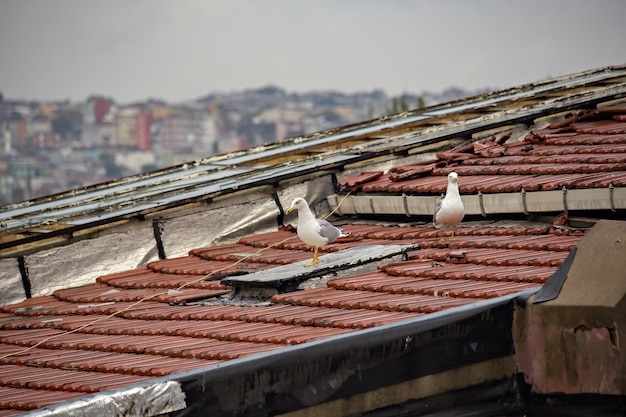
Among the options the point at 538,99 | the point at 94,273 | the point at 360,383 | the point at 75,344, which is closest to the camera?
the point at 360,383

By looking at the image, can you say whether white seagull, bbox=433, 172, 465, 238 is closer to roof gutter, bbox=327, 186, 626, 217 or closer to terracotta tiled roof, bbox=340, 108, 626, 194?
roof gutter, bbox=327, 186, 626, 217

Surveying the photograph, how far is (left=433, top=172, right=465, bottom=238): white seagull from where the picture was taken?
12.4m

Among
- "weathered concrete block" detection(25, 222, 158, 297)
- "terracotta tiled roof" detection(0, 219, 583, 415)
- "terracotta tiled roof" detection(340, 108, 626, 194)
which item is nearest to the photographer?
"terracotta tiled roof" detection(0, 219, 583, 415)

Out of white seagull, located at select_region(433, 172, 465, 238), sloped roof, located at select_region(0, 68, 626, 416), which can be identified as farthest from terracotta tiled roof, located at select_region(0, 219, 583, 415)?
white seagull, located at select_region(433, 172, 465, 238)

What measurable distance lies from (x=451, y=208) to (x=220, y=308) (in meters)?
2.20

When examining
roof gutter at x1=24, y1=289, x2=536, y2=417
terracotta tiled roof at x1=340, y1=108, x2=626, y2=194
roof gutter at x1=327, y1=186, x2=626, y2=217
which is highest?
terracotta tiled roof at x1=340, y1=108, x2=626, y2=194

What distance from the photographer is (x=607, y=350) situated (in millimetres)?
9125

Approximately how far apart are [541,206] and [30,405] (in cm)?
524

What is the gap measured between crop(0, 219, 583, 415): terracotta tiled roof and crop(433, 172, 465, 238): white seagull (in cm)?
23

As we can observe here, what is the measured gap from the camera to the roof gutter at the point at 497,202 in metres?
12.2

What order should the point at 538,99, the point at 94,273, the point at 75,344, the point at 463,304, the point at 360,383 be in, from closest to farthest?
the point at 360,383, the point at 463,304, the point at 75,344, the point at 94,273, the point at 538,99

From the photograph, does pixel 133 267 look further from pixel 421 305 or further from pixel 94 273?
pixel 421 305

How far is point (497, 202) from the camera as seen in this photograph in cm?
1314

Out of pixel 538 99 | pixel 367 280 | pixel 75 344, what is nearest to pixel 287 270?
pixel 367 280
